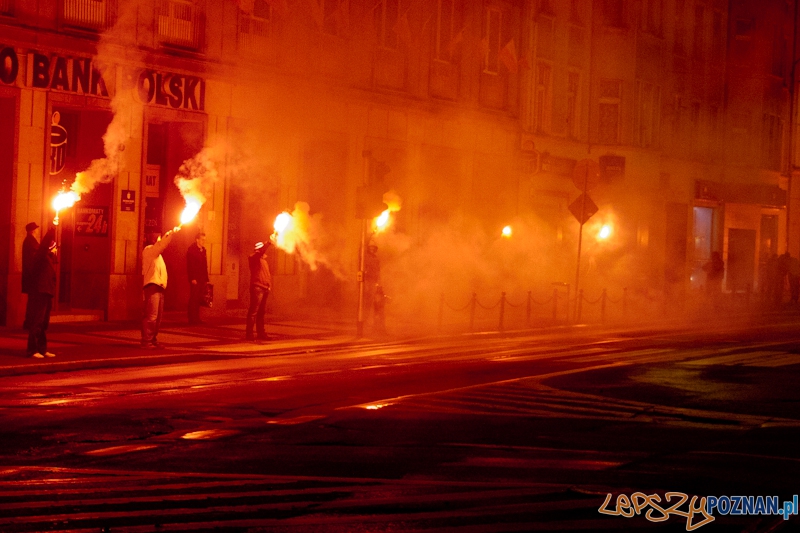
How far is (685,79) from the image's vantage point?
40.0m

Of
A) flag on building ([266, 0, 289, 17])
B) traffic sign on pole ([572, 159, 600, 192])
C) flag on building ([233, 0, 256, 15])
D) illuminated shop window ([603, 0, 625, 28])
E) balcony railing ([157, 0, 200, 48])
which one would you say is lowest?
traffic sign on pole ([572, 159, 600, 192])

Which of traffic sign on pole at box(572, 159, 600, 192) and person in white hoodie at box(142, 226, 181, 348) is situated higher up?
traffic sign on pole at box(572, 159, 600, 192)

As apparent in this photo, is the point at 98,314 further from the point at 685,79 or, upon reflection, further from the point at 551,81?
the point at 685,79

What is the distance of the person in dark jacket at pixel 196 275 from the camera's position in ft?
70.0

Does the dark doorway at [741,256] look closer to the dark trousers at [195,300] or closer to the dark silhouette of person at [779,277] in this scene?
the dark silhouette of person at [779,277]

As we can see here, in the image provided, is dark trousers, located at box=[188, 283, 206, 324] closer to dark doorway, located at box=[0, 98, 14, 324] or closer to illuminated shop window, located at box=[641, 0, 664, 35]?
dark doorway, located at box=[0, 98, 14, 324]

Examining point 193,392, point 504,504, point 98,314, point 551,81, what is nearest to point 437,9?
point 551,81

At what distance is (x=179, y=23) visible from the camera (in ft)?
73.8

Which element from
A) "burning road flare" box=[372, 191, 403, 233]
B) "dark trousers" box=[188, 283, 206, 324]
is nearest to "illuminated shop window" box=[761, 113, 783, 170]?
"burning road flare" box=[372, 191, 403, 233]

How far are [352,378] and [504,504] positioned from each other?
22.7ft

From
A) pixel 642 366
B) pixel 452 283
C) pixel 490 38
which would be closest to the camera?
pixel 642 366

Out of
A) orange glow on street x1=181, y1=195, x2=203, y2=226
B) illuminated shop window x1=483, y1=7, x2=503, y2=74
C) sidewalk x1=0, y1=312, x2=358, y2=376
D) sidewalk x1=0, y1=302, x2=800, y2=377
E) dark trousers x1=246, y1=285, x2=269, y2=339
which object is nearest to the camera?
sidewalk x1=0, y1=312, x2=358, y2=376

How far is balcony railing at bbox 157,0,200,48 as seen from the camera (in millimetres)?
22188

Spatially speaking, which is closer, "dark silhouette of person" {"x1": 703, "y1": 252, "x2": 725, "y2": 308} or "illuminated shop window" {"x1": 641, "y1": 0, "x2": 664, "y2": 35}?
"dark silhouette of person" {"x1": 703, "y1": 252, "x2": 725, "y2": 308}
